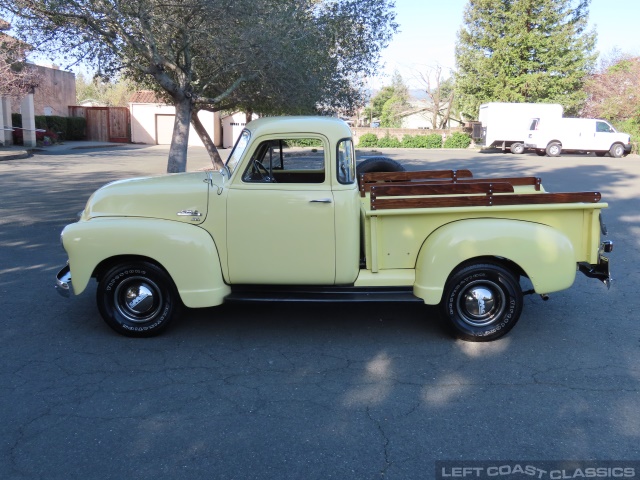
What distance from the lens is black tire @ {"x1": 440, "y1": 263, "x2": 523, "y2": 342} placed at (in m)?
4.93

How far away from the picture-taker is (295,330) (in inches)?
210

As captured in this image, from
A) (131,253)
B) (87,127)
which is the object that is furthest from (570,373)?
(87,127)

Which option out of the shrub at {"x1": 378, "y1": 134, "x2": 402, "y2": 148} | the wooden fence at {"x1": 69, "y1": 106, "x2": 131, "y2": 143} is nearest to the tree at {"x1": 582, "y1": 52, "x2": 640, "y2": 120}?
the shrub at {"x1": 378, "y1": 134, "x2": 402, "y2": 148}

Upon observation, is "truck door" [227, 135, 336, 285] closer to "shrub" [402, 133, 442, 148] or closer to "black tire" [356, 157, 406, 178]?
"black tire" [356, 157, 406, 178]

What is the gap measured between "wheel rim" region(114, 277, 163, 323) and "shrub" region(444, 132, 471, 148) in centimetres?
4287

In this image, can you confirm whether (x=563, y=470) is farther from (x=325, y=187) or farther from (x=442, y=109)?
(x=442, y=109)

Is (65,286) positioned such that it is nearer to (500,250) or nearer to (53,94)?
(500,250)

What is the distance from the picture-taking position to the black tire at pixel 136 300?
4.99 meters

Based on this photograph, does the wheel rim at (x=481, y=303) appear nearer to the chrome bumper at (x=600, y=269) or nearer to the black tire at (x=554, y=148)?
the chrome bumper at (x=600, y=269)

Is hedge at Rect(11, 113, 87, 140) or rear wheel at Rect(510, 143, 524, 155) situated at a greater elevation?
hedge at Rect(11, 113, 87, 140)

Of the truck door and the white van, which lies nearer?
the truck door

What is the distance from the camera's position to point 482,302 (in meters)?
5.00

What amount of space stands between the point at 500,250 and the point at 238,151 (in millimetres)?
2422

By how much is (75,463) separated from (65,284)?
82.7 inches
